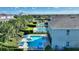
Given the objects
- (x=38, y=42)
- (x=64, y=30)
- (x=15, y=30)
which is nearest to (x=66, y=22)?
(x=64, y=30)

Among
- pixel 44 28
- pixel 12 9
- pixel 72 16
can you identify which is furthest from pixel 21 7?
pixel 72 16

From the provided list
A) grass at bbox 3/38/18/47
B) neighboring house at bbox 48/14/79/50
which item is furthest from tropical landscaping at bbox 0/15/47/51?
neighboring house at bbox 48/14/79/50

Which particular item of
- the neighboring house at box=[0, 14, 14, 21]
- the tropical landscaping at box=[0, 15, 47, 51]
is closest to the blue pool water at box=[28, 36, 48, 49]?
the tropical landscaping at box=[0, 15, 47, 51]

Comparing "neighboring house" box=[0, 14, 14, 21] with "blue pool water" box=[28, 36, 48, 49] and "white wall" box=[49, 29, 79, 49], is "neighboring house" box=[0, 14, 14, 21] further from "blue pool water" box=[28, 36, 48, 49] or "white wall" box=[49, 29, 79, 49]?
"white wall" box=[49, 29, 79, 49]

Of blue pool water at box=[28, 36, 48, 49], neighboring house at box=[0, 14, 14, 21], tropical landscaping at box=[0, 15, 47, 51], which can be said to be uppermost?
neighboring house at box=[0, 14, 14, 21]

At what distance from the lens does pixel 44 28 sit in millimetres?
3121

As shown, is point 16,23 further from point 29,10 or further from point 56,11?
point 56,11

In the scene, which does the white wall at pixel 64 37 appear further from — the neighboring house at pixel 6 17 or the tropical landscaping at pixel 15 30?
the neighboring house at pixel 6 17

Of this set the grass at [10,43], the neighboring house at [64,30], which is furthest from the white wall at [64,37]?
the grass at [10,43]

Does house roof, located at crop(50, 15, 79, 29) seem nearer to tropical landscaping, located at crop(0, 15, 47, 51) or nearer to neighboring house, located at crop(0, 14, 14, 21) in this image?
tropical landscaping, located at crop(0, 15, 47, 51)

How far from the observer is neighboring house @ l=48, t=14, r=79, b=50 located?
10.1 ft

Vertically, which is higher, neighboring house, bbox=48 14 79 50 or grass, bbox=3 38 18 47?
neighboring house, bbox=48 14 79 50

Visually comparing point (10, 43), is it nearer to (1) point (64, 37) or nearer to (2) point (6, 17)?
(2) point (6, 17)
